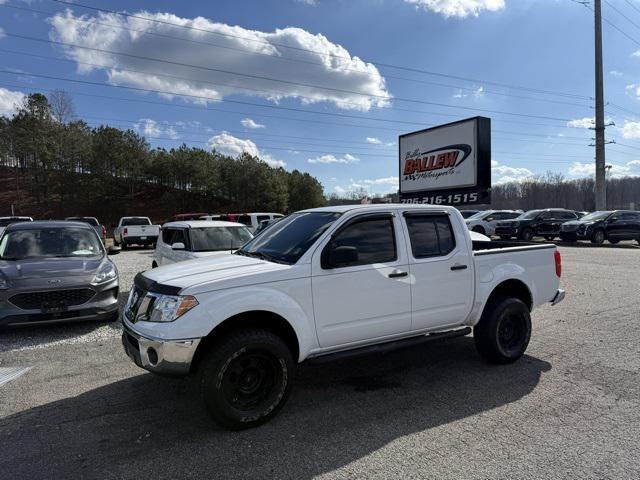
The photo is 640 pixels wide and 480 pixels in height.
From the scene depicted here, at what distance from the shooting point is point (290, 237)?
Answer: 14.8 feet

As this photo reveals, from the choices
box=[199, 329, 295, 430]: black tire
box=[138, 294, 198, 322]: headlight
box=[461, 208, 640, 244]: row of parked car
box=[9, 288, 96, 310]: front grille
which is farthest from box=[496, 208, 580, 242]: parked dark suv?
box=[138, 294, 198, 322]: headlight

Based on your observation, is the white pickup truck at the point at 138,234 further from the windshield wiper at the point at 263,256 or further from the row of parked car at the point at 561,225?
the windshield wiper at the point at 263,256

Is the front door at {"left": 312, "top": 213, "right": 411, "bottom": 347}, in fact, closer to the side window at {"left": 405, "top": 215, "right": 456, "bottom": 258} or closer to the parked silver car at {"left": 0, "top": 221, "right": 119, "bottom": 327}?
the side window at {"left": 405, "top": 215, "right": 456, "bottom": 258}

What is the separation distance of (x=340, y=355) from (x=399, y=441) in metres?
0.91

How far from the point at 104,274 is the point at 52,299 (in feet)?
2.75

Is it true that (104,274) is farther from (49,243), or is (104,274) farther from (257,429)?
(257,429)

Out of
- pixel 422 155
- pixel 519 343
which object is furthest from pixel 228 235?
pixel 422 155

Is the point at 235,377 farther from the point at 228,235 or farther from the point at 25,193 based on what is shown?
the point at 25,193

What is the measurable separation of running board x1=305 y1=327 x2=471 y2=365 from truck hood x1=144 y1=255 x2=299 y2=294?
82 cm

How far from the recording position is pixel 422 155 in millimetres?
15531

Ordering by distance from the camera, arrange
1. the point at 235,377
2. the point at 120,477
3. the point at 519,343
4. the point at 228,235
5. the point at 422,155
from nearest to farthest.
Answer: the point at 120,477 < the point at 235,377 < the point at 519,343 < the point at 228,235 < the point at 422,155

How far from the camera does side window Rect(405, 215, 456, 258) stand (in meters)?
4.65

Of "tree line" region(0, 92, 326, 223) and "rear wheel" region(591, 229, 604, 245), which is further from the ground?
"tree line" region(0, 92, 326, 223)

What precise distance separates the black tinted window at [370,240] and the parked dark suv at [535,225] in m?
22.4
